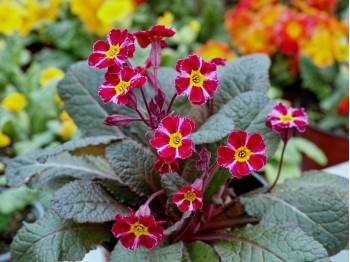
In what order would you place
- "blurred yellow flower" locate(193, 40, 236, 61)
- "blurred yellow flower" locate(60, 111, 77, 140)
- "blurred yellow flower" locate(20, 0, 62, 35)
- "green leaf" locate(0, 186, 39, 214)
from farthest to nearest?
"blurred yellow flower" locate(20, 0, 62, 35) → "blurred yellow flower" locate(193, 40, 236, 61) → "blurred yellow flower" locate(60, 111, 77, 140) → "green leaf" locate(0, 186, 39, 214)

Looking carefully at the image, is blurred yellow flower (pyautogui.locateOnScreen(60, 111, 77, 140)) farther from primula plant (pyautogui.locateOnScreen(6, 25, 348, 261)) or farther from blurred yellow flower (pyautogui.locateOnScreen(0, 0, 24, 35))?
blurred yellow flower (pyautogui.locateOnScreen(0, 0, 24, 35))

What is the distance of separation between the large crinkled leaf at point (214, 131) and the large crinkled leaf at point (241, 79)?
13cm

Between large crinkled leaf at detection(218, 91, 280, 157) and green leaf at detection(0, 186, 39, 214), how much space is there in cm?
52

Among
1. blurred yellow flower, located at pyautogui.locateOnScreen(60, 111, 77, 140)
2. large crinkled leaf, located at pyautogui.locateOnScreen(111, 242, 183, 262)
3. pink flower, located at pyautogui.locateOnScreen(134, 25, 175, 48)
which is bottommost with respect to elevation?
blurred yellow flower, located at pyautogui.locateOnScreen(60, 111, 77, 140)

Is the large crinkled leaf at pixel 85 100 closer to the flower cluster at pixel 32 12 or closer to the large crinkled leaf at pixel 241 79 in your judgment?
the large crinkled leaf at pixel 241 79

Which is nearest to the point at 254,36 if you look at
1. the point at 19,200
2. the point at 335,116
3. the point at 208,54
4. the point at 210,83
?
the point at 208,54

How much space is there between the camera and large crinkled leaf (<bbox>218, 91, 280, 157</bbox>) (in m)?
0.90

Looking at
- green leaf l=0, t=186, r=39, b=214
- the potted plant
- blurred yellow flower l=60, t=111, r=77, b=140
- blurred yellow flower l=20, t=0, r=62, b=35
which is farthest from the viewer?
blurred yellow flower l=20, t=0, r=62, b=35

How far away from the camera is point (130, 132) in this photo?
999 millimetres

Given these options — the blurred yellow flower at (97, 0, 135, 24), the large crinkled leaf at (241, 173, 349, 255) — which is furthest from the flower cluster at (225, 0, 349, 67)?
the large crinkled leaf at (241, 173, 349, 255)

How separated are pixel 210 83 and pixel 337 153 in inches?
41.4

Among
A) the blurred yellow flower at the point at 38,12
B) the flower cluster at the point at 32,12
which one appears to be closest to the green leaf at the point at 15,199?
the flower cluster at the point at 32,12

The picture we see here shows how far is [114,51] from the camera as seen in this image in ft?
2.50

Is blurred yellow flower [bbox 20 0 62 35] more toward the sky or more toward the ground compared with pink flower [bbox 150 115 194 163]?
more toward the ground
